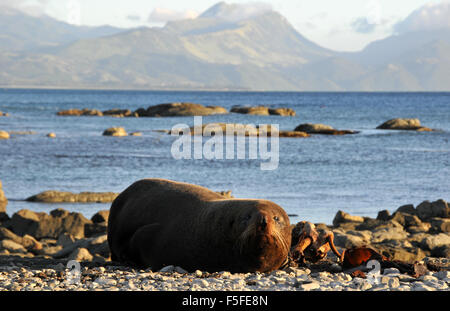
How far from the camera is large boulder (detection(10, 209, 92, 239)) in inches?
768

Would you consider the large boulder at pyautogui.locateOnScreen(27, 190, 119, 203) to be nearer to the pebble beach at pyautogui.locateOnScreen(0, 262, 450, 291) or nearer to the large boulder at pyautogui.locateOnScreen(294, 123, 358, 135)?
the pebble beach at pyautogui.locateOnScreen(0, 262, 450, 291)

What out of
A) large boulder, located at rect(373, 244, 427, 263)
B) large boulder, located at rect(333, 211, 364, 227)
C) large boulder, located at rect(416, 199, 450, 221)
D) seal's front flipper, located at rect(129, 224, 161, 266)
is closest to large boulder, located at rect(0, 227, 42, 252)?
seal's front flipper, located at rect(129, 224, 161, 266)

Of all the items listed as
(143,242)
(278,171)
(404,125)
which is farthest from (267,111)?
(143,242)

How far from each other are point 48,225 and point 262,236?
1214cm

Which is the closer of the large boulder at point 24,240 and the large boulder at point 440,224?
the large boulder at point 24,240

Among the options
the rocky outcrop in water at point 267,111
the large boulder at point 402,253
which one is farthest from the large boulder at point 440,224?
the rocky outcrop in water at point 267,111

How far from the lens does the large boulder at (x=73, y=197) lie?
2677 cm

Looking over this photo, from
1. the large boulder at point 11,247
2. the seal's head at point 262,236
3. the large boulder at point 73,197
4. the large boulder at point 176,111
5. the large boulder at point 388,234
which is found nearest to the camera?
the seal's head at point 262,236

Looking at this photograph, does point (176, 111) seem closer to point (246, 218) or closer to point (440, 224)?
point (440, 224)

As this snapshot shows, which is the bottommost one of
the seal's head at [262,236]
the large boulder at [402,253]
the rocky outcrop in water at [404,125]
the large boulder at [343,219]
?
the large boulder at [343,219]

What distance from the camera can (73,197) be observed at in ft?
89.0

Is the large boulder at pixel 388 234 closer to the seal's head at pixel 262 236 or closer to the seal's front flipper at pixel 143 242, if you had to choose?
the seal's front flipper at pixel 143 242
